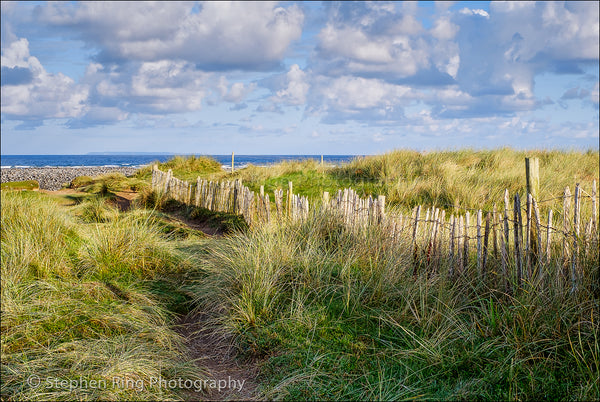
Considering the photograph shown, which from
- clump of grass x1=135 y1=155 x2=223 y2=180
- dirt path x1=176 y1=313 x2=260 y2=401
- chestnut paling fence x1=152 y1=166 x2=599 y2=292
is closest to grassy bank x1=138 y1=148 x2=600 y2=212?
clump of grass x1=135 y1=155 x2=223 y2=180

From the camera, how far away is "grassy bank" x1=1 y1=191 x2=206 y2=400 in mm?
2946

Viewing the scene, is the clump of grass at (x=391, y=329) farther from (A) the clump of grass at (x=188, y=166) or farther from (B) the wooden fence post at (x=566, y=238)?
(A) the clump of grass at (x=188, y=166)

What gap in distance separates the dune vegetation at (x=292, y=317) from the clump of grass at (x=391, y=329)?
0.01m

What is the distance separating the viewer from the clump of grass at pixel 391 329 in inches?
116

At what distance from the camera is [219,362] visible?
371cm

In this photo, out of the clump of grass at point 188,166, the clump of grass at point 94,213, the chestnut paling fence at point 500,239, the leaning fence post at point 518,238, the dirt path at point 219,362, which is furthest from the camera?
→ the clump of grass at point 188,166

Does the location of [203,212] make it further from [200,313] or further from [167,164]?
[167,164]

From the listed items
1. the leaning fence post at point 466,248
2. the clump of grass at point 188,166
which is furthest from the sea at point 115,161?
A: the leaning fence post at point 466,248

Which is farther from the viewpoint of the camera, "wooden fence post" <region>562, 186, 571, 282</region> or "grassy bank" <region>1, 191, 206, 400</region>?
"wooden fence post" <region>562, 186, 571, 282</region>

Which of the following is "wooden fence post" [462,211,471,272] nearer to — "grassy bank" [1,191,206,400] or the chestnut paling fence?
the chestnut paling fence

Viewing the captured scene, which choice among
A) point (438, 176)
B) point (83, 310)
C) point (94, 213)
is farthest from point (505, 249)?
point (94, 213)

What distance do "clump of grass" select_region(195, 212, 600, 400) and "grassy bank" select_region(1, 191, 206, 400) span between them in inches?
27.0

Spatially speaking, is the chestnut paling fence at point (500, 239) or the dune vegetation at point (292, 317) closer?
the dune vegetation at point (292, 317)

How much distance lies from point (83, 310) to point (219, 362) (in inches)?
49.6
